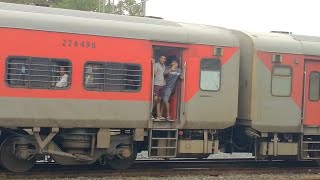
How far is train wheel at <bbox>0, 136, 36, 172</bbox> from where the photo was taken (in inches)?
457

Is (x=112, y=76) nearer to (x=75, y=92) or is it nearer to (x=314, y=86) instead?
(x=75, y=92)

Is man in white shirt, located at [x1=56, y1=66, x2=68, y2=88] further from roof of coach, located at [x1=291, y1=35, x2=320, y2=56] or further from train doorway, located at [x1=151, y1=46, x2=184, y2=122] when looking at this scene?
roof of coach, located at [x1=291, y1=35, x2=320, y2=56]

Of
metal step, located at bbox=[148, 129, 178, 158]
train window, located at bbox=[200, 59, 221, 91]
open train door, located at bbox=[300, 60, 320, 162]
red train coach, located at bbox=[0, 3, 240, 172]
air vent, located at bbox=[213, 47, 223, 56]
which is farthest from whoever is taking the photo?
open train door, located at bbox=[300, 60, 320, 162]

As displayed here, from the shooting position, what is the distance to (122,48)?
483 inches

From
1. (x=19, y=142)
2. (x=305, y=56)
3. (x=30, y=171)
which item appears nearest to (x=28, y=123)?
(x=19, y=142)

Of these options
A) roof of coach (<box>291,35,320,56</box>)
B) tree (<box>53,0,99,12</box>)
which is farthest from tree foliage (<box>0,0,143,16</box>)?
roof of coach (<box>291,35,320,56</box>)

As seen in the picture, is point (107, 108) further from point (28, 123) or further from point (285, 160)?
point (285, 160)

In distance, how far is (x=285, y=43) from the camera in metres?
14.1

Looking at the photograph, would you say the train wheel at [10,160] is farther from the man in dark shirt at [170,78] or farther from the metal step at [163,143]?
the man in dark shirt at [170,78]

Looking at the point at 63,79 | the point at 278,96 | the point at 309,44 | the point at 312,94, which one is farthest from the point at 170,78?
the point at 309,44

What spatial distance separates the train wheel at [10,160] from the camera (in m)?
11.6

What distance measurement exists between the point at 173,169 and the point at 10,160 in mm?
4034

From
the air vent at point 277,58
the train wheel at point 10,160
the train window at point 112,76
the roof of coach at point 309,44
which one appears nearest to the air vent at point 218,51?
the air vent at point 277,58

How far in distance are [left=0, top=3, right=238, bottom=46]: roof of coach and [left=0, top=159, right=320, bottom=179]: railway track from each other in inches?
126
